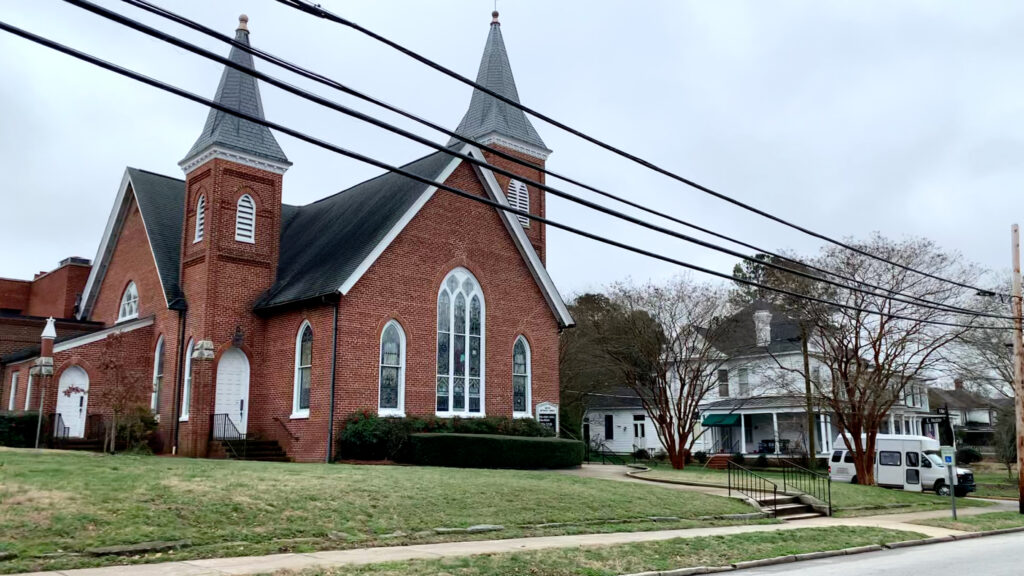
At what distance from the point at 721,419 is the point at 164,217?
111 ft

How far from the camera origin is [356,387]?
24.6 m

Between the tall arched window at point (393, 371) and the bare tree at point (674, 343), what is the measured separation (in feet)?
46.9

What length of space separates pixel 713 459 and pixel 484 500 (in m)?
32.5

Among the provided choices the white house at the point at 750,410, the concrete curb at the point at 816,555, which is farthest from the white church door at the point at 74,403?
the white house at the point at 750,410

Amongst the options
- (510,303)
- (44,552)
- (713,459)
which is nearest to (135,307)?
(510,303)

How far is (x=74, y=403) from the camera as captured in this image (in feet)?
93.4

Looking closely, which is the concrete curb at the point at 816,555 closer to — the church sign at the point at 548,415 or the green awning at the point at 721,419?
the church sign at the point at 548,415

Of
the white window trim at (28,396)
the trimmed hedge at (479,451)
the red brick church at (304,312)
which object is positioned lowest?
the trimmed hedge at (479,451)

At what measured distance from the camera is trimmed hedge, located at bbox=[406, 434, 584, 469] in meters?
23.3

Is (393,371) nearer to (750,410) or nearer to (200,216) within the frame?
(200,216)

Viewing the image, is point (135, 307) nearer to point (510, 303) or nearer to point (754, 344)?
point (510, 303)

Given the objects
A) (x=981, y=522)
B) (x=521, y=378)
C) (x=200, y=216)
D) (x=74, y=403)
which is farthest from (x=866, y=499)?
(x=74, y=403)

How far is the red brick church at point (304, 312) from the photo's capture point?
2530 centimetres

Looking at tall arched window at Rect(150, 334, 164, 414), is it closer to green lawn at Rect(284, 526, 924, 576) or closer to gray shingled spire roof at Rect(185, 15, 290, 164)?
gray shingled spire roof at Rect(185, 15, 290, 164)
